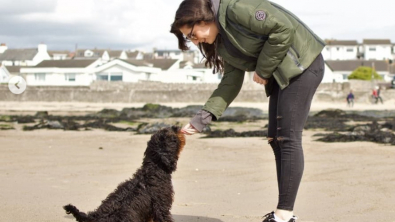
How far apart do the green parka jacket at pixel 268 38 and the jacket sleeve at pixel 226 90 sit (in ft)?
0.86

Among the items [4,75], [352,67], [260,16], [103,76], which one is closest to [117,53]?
[4,75]

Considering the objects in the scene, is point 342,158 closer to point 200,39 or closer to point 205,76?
point 200,39

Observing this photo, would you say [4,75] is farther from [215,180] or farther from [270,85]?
[270,85]

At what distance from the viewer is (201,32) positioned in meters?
3.94

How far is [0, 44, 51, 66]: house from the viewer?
105m

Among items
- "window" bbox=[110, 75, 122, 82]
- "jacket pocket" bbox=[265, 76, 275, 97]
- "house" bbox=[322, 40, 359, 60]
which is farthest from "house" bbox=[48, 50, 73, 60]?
"jacket pocket" bbox=[265, 76, 275, 97]

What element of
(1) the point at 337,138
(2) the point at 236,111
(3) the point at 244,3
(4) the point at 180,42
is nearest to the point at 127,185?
(4) the point at 180,42

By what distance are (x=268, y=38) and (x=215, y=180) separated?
3.73 m

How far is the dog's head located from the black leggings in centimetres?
72

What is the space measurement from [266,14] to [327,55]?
131897 mm

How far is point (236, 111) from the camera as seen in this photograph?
99.2 ft

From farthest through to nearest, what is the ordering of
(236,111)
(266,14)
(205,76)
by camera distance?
(205,76) → (236,111) → (266,14)

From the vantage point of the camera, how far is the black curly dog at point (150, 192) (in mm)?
4020

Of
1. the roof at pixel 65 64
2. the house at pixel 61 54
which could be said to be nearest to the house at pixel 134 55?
the house at pixel 61 54
